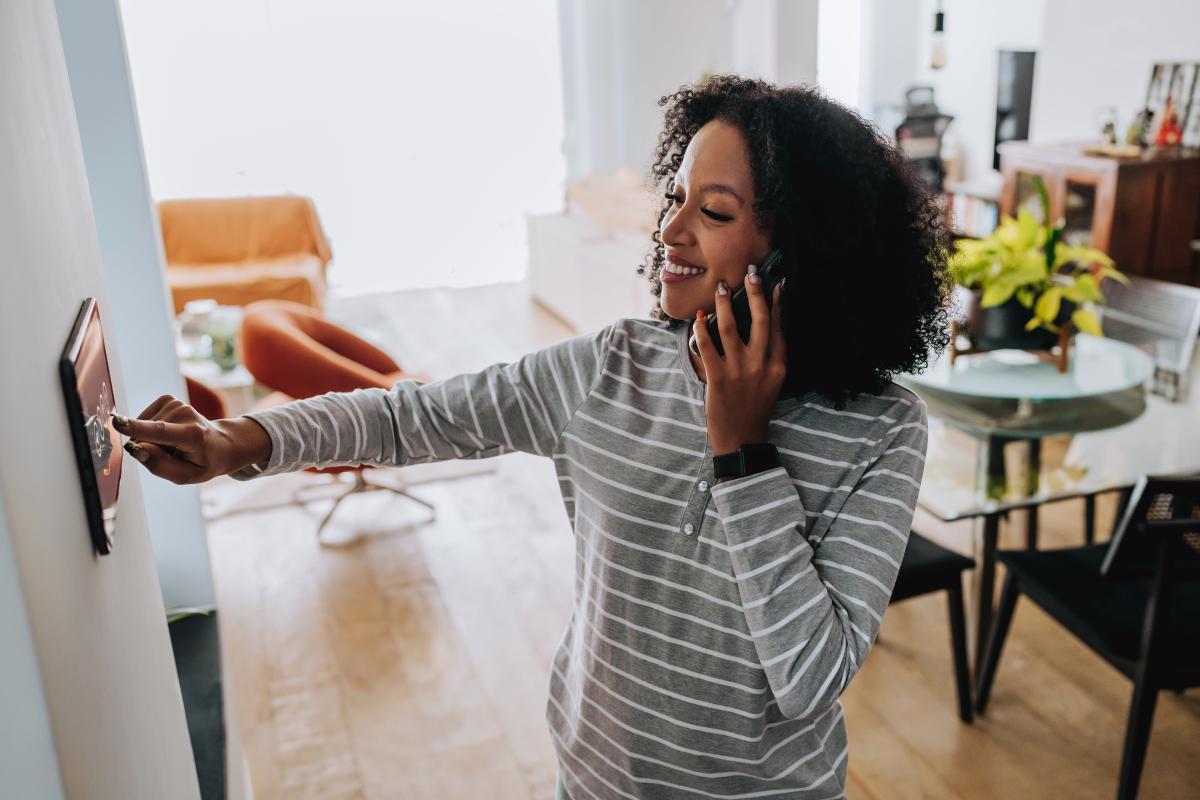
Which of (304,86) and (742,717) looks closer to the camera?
(742,717)

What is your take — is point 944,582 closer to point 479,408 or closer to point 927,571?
point 927,571

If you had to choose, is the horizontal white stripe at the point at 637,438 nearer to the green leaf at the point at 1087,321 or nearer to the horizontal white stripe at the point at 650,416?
the horizontal white stripe at the point at 650,416

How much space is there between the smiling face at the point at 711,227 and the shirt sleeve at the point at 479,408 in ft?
0.40

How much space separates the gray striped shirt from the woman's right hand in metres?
0.03

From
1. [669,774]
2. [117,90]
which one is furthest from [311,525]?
[669,774]

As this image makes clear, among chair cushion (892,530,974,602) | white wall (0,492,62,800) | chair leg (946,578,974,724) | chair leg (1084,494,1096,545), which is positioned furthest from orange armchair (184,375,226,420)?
white wall (0,492,62,800)

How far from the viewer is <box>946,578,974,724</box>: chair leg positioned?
2510 mm

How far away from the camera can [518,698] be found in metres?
2.73

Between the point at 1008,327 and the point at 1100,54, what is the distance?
3.54 metres

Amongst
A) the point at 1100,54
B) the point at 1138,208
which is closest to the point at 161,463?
the point at 1138,208

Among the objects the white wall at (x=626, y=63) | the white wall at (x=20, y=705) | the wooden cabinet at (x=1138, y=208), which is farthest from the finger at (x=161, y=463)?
the white wall at (x=626, y=63)

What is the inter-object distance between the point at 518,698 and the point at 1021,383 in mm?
1569

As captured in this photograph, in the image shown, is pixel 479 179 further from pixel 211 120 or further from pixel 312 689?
pixel 312 689

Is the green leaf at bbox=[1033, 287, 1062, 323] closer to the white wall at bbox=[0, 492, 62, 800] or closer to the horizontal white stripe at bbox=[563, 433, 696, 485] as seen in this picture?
the horizontal white stripe at bbox=[563, 433, 696, 485]
